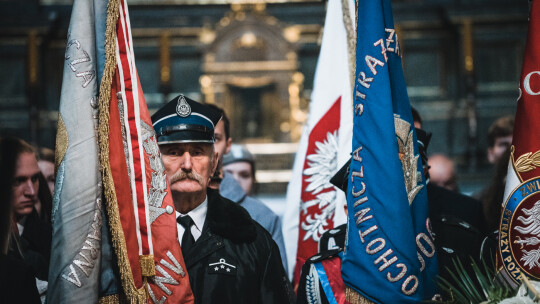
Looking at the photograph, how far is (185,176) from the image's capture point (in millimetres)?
2764

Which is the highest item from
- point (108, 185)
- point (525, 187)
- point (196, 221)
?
point (108, 185)

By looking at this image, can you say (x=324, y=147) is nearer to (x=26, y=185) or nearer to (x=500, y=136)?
(x=500, y=136)

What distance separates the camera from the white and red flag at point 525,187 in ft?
8.27

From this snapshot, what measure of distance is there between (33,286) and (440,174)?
145 inches

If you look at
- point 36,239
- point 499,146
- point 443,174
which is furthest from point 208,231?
point 443,174

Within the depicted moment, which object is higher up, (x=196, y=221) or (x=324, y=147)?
(x=324, y=147)

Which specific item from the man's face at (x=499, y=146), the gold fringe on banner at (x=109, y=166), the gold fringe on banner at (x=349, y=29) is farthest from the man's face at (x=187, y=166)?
the man's face at (x=499, y=146)

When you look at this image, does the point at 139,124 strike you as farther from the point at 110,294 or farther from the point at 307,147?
the point at 307,147

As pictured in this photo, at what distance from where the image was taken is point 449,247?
2.97 metres

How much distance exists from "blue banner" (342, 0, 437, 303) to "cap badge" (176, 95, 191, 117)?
73 centimetres

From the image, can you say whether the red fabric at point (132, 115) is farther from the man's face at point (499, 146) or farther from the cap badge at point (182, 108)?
the man's face at point (499, 146)

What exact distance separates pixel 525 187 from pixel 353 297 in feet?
2.55

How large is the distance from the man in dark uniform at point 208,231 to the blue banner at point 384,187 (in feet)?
1.31

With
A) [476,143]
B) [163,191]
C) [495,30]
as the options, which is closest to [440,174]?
[163,191]
